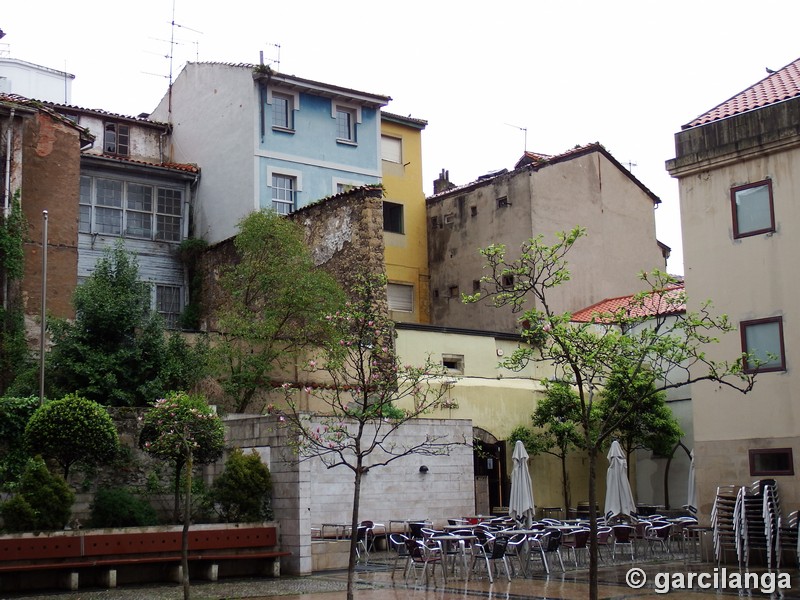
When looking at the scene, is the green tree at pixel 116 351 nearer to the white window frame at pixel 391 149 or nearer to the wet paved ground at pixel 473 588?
the wet paved ground at pixel 473 588

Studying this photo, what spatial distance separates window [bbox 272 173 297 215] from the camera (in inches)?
1261

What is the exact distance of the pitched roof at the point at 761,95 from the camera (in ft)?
65.3

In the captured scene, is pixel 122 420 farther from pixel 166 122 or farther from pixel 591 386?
pixel 166 122

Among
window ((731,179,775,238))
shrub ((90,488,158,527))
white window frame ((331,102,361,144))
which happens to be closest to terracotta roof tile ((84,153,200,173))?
white window frame ((331,102,361,144))

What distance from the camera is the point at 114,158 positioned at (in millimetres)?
30500

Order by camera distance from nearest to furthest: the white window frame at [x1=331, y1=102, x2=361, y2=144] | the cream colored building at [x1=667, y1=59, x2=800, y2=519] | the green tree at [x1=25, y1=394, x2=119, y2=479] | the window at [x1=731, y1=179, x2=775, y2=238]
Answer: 1. the green tree at [x1=25, y1=394, x2=119, y2=479]
2. the cream colored building at [x1=667, y1=59, x2=800, y2=519]
3. the window at [x1=731, y1=179, x2=775, y2=238]
4. the white window frame at [x1=331, y1=102, x2=361, y2=144]

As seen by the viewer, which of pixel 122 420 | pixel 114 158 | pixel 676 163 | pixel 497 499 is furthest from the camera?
pixel 114 158

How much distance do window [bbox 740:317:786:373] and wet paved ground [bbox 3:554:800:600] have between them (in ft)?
12.3

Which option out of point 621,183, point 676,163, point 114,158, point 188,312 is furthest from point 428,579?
point 621,183

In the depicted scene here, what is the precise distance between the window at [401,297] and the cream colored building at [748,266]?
16767 mm

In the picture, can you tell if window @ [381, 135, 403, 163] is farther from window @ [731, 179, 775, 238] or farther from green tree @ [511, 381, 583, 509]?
window @ [731, 179, 775, 238]

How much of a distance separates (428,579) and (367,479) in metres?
5.31

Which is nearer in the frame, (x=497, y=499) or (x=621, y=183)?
(x=497, y=499)

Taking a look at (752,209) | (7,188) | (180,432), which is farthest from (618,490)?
(7,188)
